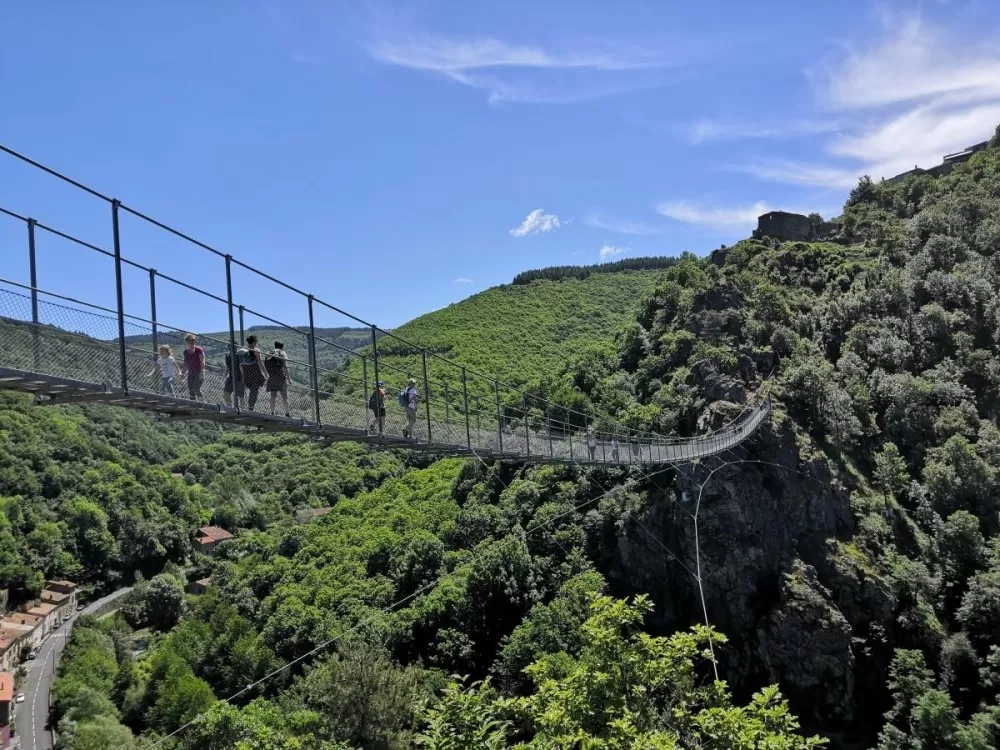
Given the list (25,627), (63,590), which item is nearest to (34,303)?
(25,627)

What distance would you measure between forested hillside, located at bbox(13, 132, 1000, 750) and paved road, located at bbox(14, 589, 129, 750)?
99 cm

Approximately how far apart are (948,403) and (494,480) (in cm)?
1886

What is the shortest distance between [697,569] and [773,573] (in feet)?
8.19

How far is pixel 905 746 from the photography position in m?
16.2

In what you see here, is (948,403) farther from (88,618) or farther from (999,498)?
(88,618)

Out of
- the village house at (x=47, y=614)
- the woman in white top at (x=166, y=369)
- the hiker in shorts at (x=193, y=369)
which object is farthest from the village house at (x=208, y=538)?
the woman in white top at (x=166, y=369)

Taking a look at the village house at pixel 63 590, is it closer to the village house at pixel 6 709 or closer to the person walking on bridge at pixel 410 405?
the village house at pixel 6 709

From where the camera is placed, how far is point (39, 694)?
30188 mm

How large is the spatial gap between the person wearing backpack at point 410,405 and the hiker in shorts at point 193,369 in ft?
9.10

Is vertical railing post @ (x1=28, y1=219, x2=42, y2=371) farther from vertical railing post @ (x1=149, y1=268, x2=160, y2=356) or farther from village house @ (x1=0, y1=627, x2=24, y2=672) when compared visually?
village house @ (x1=0, y1=627, x2=24, y2=672)

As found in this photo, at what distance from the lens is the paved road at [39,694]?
2620 cm

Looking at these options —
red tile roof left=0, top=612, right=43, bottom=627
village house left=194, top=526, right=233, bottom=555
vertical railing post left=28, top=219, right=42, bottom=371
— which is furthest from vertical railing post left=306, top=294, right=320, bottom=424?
village house left=194, top=526, right=233, bottom=555

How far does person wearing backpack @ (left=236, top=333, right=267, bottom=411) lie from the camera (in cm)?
593

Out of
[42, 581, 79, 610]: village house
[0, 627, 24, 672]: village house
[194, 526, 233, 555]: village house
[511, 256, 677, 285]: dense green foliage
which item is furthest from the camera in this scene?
[511, 256, 677, 285]: dense green foliage
